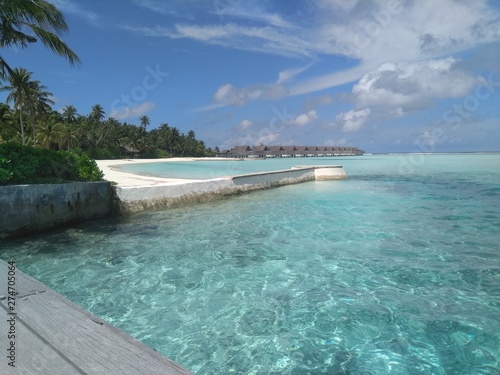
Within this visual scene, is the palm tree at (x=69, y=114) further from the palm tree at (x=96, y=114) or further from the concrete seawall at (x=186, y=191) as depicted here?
the concrete seawall at (x=186, y=191)

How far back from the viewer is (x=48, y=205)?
400 inches

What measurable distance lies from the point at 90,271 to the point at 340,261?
18.3ft

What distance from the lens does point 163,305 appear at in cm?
522

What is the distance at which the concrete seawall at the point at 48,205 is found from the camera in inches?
360

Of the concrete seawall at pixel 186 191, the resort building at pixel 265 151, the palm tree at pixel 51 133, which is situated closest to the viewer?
the concrete seawall at pixel 186 191

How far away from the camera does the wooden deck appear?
4.71 feet

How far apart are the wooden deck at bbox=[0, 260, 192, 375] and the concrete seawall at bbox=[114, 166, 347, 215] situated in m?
11.4

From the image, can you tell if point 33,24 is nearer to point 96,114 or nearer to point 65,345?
point 65,345

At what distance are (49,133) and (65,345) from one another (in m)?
55.3

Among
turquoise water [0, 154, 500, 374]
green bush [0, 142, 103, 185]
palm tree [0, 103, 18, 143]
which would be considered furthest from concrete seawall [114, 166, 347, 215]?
palm tree [0, 103, 18, 143]

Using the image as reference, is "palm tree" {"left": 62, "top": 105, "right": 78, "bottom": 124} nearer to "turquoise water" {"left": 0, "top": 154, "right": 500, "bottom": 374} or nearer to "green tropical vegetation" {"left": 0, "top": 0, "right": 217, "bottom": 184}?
"green tropical vegetation" {"left": 0, "top": 0, "right": 217, "bottom": 184}

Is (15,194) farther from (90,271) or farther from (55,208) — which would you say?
(90,271)

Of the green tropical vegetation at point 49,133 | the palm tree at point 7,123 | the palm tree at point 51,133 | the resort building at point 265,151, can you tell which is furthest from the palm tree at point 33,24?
the resort building at point 265,151

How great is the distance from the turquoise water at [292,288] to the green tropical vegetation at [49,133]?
2.83 metres
